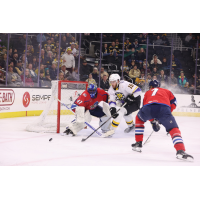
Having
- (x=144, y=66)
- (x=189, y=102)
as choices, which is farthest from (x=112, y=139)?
(x=144, y=66)

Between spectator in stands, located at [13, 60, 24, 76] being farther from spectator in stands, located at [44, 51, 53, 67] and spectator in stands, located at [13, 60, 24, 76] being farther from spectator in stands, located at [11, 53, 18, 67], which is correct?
spectator in stands, located at [44, 51, 53, 67]

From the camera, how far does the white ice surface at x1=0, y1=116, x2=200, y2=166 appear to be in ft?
7.75

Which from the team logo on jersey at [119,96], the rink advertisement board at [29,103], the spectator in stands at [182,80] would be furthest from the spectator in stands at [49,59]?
the team logo on jersey at [119,96]

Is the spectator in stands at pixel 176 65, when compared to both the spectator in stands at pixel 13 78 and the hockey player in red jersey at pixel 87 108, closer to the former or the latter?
the spectator in stands at pixel 13 78

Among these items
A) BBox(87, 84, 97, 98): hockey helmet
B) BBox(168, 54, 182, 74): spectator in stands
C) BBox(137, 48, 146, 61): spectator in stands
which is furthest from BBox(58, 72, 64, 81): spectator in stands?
BBox(87, 84, 97, 98): hockey helmet

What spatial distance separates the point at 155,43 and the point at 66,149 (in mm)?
6936

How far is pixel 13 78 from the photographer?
7.19m

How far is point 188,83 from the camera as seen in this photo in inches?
333

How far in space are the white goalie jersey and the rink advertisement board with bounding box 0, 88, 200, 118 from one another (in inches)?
109

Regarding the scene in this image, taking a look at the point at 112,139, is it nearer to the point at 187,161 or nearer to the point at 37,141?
the point at 37,141

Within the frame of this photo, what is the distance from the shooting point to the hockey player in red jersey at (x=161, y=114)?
95.2 inches

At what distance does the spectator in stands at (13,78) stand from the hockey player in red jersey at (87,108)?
3.85 metres

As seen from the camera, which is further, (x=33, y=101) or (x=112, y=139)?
(x=33, y=101)

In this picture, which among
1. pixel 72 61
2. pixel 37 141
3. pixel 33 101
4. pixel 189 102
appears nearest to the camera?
pixel 37 141
